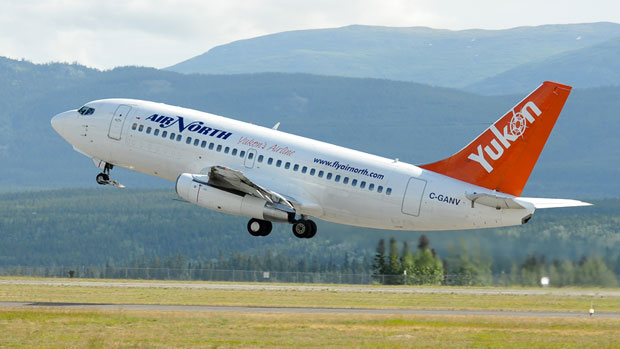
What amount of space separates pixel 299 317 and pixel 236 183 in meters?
8.96

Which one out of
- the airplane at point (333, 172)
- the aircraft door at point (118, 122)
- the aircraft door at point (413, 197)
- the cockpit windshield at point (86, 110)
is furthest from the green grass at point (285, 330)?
the cockpit windshield at point (86, 110)

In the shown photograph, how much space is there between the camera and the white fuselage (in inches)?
2111

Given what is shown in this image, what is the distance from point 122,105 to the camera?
61.2 metres

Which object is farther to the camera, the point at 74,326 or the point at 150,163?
the point at 150,163

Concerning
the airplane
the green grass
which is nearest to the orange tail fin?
the airplane

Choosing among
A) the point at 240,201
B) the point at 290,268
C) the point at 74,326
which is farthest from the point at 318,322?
the point at 290,268

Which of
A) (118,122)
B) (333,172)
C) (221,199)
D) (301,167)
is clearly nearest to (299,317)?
(221,199)

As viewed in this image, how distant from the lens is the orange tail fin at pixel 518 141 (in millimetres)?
52281

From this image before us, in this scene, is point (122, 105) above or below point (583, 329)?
above

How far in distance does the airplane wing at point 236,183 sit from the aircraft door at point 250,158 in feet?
5.86

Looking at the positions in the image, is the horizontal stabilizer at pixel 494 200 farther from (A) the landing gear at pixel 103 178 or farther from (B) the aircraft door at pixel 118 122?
(A) the landing gear at pixel 103 178

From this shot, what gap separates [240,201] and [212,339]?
1095 cm

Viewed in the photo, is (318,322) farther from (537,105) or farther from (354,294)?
(354,294)

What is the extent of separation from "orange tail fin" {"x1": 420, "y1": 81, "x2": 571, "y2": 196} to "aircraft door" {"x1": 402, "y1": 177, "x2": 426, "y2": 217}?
2.60m
